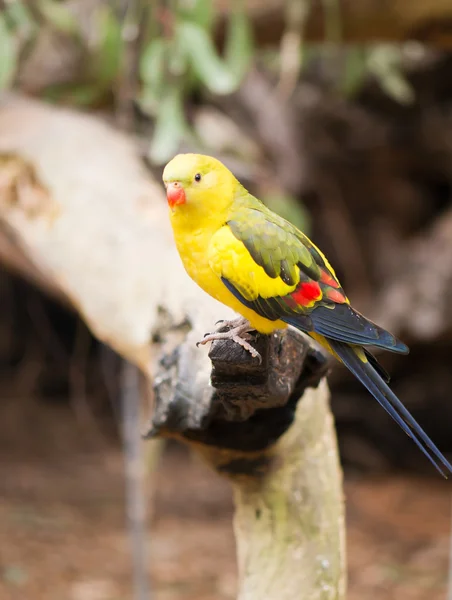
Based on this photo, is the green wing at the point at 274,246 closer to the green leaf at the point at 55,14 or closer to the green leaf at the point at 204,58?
the green leaf at the point at 204,58

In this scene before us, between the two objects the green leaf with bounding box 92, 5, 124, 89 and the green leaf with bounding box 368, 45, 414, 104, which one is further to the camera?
the green leaf with bounding box 368, 45, 414, 104

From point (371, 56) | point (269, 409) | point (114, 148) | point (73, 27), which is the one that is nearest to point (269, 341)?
point (269, 409)

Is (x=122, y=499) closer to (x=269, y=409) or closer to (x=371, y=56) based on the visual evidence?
(x=371, y=56)

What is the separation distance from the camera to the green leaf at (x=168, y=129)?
225 centimetres

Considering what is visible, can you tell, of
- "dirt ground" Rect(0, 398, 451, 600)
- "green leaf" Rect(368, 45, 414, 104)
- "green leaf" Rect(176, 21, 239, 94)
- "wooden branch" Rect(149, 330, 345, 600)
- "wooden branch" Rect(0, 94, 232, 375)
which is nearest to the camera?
"wooden branch" Rect(149, 330, 345, 600)

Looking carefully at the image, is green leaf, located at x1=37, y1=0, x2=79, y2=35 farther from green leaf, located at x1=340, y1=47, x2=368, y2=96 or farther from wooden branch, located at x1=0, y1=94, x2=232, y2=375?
green leaf, located at x1=340, y1=47, x2=368, y2=96

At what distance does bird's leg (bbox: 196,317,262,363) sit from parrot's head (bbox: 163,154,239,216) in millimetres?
179

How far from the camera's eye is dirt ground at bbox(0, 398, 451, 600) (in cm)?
283

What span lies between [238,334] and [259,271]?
101 mm

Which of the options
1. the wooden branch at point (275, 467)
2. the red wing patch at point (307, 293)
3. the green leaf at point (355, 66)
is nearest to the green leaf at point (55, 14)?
the green leaf at point (355, 66)

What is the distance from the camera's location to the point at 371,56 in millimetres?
2943

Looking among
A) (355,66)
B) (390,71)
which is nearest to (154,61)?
(355,66)

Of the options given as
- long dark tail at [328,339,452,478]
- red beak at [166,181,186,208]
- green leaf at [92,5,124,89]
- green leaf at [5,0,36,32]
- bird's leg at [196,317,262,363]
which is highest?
green leaf at [92,5,124,89]

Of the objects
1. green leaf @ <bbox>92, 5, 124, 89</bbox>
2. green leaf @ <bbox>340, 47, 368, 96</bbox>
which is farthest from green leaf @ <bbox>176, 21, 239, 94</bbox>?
green leaf @ <bbox>340, 47, 368, 96</bbox>
